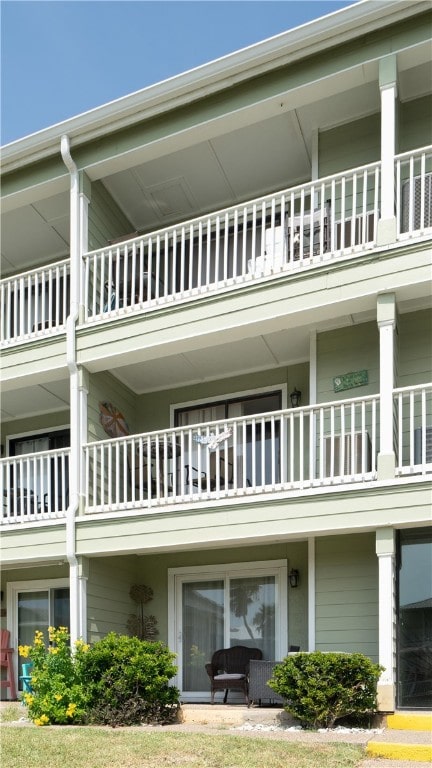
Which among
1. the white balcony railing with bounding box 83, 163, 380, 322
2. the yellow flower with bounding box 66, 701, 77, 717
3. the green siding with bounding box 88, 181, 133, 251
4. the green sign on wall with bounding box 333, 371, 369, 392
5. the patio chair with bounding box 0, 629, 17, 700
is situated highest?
the green siding with bounding box 88, 181, 133, 251

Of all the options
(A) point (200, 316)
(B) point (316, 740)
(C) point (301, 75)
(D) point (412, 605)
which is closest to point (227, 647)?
(D) point (412, 605)

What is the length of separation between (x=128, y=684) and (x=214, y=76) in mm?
7950

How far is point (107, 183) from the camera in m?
12.8

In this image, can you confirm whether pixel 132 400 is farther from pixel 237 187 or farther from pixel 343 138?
pixel 343 138

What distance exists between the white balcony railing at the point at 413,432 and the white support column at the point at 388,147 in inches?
76.2

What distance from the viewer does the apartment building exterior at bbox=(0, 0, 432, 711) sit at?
9.63 metres

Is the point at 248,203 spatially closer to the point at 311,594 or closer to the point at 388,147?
the point at 388,147

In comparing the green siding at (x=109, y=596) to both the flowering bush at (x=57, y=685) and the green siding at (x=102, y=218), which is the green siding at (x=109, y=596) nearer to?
the flowering bush at (x=57, y=685)

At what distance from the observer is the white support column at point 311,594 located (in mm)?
10359

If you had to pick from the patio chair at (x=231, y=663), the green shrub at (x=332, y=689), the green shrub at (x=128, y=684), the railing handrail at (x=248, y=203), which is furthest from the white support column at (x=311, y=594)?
the railing handrail at (x=248, y=203)

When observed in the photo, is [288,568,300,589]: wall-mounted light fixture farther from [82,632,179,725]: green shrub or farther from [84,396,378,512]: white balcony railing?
[82,632,179,725]: green shrub

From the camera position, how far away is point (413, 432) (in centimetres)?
973

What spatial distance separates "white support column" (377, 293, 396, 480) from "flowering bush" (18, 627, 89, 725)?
4.44 metres

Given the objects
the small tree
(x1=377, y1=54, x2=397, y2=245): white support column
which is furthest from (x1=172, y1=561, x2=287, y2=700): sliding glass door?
(x1=377, y1=54, x2=397, y2=245): white support column
